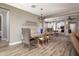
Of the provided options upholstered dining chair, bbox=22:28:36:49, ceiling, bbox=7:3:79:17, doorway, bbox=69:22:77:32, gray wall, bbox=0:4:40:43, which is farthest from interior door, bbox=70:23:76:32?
upholstered dining chair, bbox=22:28:36:49

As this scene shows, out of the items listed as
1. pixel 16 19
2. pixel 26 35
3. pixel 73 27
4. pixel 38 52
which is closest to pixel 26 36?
pixel 26 35

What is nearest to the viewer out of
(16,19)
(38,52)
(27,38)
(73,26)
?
(73,26)

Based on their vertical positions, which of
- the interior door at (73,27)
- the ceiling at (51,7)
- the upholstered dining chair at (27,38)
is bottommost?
the upholstered dining chair at (27,38)

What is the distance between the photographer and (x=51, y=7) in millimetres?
3080

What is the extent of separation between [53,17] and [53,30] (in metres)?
0.45

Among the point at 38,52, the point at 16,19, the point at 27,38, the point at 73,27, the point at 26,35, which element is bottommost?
the point at 38,52

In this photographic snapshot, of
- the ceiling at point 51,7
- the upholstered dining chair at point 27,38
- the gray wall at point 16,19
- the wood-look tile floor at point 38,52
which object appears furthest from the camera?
the upholstered dining chair at point 27,38

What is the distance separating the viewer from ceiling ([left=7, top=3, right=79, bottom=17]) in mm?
2684

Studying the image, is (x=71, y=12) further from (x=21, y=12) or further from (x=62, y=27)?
(x=21, y=12)

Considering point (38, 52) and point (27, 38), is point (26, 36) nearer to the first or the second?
point (27, 38)

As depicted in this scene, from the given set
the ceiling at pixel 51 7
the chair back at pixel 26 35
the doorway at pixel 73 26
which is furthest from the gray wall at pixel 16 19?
the doorway at pixel 73 26

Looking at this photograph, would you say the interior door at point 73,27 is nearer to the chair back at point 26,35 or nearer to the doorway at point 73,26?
the doorway at point 73,26

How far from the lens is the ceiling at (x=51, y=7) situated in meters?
2.68

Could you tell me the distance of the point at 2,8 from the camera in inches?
121
